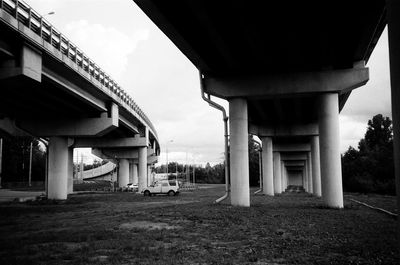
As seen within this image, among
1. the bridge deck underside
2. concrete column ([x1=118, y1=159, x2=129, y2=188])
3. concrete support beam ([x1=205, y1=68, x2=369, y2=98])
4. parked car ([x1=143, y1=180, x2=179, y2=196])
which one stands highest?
the bridge deck underside

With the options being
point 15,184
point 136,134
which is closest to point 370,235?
point 136,134

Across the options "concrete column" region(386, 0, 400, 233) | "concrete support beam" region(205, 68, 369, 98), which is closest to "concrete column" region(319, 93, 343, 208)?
"concrete support beam" region(205, 68, 369, 98)

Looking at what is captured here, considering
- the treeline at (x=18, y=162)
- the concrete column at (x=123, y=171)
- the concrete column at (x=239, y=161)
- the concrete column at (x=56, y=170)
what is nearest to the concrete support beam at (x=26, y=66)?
the concrete column at (x=239, y=161)

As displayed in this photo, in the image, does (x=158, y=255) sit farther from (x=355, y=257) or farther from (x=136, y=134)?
(x=136, y=134)

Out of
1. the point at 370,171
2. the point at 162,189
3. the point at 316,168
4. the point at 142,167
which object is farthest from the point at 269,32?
the point at 370,171

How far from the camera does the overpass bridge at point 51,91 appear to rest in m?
20.2

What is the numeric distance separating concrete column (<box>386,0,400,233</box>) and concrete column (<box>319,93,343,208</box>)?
62.0 ft

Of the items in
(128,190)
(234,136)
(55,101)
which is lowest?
(128,190)

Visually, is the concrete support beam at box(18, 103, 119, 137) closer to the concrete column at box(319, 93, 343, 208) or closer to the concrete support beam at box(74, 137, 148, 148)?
the concrete support beam at box(74, 137, 148, 148)

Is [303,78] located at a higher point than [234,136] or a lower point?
higher

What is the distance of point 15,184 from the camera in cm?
8031

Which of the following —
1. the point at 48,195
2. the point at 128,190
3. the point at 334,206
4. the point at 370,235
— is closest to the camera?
the point at 370,235

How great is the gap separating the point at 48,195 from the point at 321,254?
106 ft

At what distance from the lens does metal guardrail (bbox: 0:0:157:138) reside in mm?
19062
